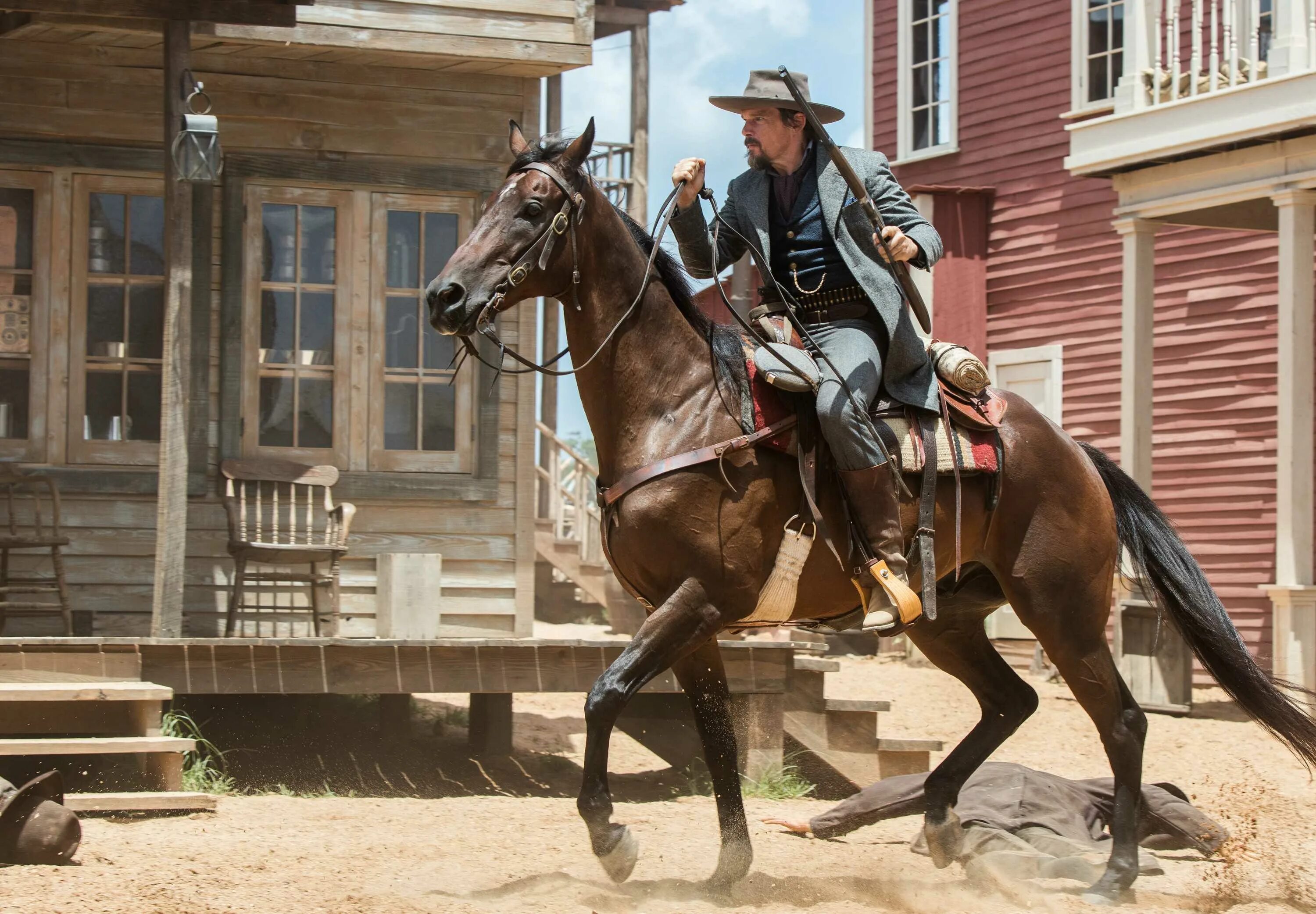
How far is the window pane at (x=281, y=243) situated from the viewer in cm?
953

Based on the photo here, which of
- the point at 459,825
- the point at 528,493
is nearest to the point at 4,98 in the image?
the point at 528,493

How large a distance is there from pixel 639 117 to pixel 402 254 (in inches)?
466

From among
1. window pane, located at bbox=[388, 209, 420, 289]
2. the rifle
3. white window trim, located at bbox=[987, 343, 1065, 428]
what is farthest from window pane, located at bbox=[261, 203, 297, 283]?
white window trim, located at bbox=[987, 343, 1065, 428]

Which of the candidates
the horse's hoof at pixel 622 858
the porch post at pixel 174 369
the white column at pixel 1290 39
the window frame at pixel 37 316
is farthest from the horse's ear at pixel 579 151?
the white column at pixel 1290 39

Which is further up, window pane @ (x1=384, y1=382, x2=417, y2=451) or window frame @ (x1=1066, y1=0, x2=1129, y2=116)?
window frame @ (x1=1066, y1=0, x2=1129, y2=116)

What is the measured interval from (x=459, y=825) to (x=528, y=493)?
10.7 feet

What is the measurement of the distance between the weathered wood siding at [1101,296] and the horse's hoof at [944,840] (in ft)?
25.7

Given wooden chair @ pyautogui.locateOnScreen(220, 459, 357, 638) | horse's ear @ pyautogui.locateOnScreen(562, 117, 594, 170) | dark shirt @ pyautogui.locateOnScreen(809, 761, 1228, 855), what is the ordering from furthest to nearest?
1. wooden chair @ pyautogui.locateOnScreen(220, 459, 357, 638)
2. dark shirt @ pyautogui.locateOnScreen(809, 761, 1228, 855)
3. horse's ear @ pyautogui.locateOnScreen(562, 117, 594, 170)

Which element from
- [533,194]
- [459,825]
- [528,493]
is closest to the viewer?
[533,194]

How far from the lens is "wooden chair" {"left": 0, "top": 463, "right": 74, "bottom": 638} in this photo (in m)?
8.45

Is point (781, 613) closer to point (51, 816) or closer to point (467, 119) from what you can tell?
point (51, 816)

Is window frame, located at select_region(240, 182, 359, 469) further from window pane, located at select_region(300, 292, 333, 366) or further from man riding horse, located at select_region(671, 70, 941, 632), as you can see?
man riding horse, located at select_region(671, 70, 941, 632)

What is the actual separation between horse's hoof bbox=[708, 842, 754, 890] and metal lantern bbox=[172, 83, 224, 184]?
4.68 meters

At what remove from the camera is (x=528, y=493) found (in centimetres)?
968
